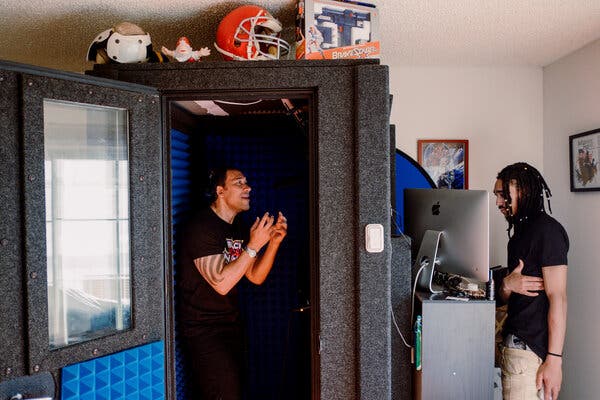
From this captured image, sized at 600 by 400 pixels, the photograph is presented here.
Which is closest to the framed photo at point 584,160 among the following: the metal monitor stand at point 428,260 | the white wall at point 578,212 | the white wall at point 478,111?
the white wall at point 578,212

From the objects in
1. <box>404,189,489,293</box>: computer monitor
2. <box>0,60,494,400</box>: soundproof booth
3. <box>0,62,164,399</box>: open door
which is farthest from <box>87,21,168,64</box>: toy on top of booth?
<box>404,189,489,293</box>: computer monitor

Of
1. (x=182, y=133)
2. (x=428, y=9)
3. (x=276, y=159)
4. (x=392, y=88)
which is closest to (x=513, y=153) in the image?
(x=392, y=88)

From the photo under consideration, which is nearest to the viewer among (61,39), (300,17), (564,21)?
(300,17)

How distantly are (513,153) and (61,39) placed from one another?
308 cm

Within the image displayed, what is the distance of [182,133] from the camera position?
2.76 meters

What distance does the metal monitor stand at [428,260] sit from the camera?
219 centimetres

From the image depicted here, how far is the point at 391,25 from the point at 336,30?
56cm

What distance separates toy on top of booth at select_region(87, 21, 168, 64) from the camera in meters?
1.88

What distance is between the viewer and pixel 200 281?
95.4 inches

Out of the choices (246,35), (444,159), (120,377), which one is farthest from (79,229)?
(444,159)

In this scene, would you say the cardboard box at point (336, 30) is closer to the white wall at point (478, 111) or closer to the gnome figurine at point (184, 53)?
the gnome figurine at point (184, 53)

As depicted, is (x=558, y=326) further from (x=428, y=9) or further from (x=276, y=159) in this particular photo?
(x=276, y=159)

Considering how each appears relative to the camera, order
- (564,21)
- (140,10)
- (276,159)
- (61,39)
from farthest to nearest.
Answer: (276,159), (61,39), (564,21), (140,10)

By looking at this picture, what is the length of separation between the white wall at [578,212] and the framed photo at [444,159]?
2.00 ft
